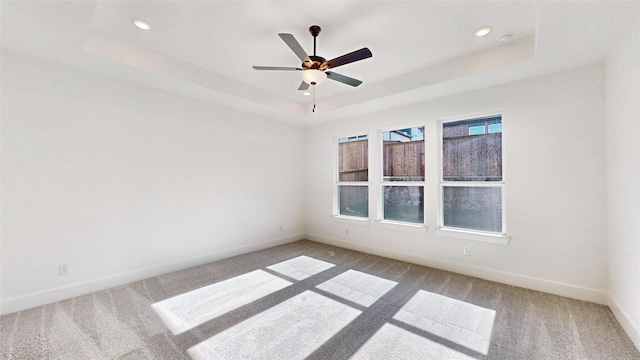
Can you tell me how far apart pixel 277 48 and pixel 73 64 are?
229cm

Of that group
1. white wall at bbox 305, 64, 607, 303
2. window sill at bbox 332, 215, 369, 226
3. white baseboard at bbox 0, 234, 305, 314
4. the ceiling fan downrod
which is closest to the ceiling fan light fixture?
the ceiling fan downrod

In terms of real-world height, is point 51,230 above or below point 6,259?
above

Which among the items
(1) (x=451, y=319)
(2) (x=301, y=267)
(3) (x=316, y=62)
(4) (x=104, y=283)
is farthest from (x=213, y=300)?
(3) (x=316, y=62)

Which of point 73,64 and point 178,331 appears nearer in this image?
point 178,331

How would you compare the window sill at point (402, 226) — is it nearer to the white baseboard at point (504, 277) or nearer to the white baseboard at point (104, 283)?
the white baseboard at point (504, 277)

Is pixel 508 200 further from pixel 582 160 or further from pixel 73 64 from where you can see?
pixel 73 64

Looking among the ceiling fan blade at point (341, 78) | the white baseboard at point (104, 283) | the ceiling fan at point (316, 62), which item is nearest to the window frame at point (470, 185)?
the ceiling fan blade at point (341, 78)

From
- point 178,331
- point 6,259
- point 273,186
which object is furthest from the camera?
point 273,186

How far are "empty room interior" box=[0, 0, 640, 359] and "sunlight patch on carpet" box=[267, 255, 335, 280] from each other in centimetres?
6

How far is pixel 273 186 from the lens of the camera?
512 cm

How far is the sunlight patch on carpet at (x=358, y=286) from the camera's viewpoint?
9.52ft

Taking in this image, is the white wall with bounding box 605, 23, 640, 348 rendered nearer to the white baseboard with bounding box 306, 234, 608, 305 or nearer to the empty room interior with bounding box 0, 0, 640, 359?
the empty room interior with bounding box 0, 0, 640, 359

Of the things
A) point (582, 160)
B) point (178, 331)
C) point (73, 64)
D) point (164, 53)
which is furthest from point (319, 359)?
point (73, 64)

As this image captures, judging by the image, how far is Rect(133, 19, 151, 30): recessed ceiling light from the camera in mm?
2428
